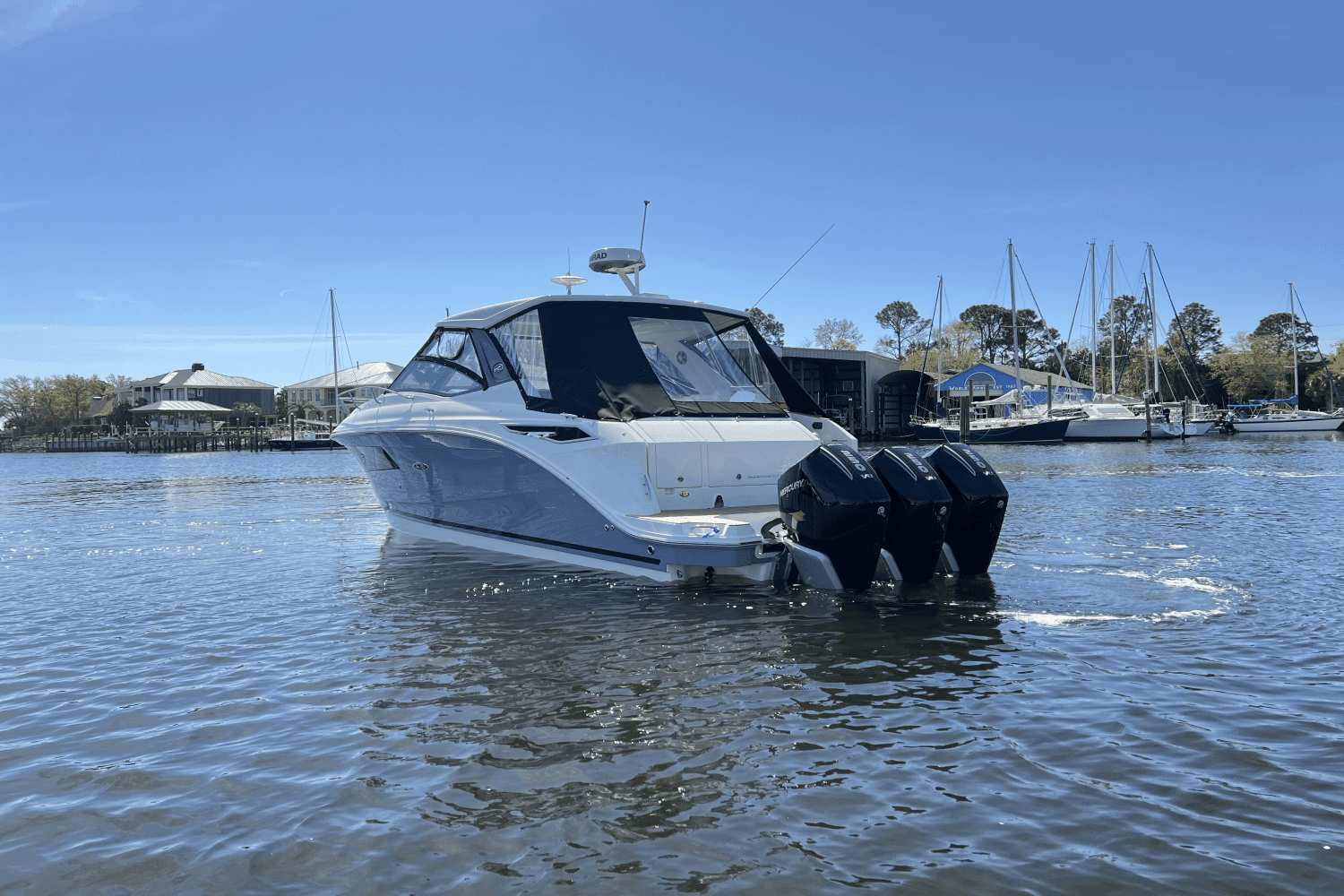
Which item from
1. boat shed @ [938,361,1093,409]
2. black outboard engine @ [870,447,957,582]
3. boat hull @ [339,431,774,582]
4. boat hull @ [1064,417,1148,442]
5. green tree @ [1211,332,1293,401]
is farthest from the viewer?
green tree @ [1211,332,1293,401]

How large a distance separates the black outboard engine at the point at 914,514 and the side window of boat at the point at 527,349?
132 inches

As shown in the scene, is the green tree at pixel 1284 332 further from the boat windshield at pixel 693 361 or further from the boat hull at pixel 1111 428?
the boat windshield at pixel 693 361

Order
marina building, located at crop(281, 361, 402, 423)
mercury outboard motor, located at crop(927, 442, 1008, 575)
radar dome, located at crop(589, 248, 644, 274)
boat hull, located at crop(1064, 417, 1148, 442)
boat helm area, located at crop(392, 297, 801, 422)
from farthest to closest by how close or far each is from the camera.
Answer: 1. marina building, located at crop(281, 361, 402, 423)
2. boat hull, located at crop(1064, 417, 1148, 442)
3. radar dome, located at crop(589, 248, 644, 274)
4. boat helm area, located at crop(392, 297, 801, 422)
5. mercury outboard motor, located at crop(927, 442, 1008, 575)

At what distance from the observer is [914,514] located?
24.2ft

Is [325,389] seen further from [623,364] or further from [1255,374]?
[623,364]

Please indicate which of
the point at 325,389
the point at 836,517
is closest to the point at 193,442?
the point at 325,389

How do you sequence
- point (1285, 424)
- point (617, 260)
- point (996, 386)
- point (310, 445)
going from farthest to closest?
point (310, 445)
point (996, 386)
point (1285, 424)
point (617, 260)

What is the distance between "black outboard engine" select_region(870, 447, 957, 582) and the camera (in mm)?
7332

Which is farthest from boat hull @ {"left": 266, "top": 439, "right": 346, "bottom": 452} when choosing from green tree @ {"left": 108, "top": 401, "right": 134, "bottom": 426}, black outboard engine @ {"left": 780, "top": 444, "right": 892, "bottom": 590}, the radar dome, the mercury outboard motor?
black outboard engine @ {"left": 780, "top": 444, "right": 892, "bottom": 590}

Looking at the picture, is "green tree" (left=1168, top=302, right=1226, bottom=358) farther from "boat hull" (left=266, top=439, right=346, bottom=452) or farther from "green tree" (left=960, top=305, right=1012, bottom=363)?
"boat hull" (left=266, top=439, right=346, bottom=452)

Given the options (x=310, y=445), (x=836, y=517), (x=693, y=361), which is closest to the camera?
(x=836, y=517)

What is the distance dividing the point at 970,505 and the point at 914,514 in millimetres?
742

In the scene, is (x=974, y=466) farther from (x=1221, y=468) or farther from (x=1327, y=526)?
(x=1221, y=468)

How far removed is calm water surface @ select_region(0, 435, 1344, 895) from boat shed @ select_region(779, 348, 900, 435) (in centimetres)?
4719
